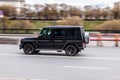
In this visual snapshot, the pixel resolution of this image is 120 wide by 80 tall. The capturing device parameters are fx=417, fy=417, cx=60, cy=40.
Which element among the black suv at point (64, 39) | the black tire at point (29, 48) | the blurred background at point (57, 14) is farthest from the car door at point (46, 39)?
the blurred background at point (57, 14)

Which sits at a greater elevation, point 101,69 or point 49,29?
point 49,29

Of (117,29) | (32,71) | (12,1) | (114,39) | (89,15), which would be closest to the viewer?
(32,71)

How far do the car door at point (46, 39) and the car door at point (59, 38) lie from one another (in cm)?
23

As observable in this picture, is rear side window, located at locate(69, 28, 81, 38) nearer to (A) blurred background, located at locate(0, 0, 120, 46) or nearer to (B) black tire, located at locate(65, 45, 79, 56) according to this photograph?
(B) black tire, located at locate(65, 45, 79, 56)

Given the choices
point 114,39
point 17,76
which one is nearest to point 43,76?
point 17,76

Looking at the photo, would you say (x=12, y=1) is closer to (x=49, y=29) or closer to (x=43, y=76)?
(x=49, y=29)

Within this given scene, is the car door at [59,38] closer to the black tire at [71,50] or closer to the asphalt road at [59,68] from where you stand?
the black tire at [71,50]

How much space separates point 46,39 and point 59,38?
2.36 feet

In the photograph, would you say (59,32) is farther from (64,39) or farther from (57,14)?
(57,14)

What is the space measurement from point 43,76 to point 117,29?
39.3 metres

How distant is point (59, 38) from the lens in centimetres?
2109

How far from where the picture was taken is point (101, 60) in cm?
1897

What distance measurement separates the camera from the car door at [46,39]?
21.3 metres

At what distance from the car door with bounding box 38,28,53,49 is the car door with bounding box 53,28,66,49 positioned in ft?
0.77
